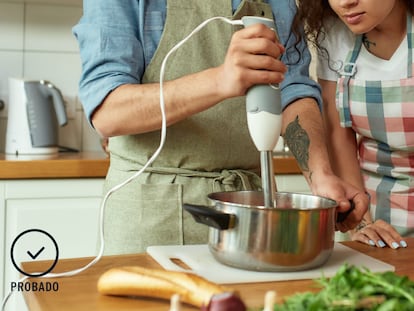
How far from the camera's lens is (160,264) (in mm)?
908

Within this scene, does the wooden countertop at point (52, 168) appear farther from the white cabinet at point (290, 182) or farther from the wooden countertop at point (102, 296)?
the wooden countertop at point (102, 296)

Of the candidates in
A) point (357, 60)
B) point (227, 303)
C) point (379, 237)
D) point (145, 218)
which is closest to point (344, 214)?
point (379, 237)

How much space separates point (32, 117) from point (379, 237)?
1390mm

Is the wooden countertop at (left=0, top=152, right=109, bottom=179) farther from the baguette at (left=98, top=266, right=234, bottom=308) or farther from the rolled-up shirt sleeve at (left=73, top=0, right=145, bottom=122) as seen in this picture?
the baguette at (left=98, top=266, right=234, bottom=308)

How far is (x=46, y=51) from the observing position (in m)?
2.38

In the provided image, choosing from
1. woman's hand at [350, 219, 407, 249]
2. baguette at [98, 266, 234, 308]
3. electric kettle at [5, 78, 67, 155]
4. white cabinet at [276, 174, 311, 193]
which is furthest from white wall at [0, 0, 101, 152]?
baguette at [98, 266, 234, 308]

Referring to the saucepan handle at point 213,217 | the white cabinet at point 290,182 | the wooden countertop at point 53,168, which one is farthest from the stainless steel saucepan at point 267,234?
the white cabinet at point 290,182

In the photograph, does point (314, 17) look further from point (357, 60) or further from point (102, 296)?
point (102, 296)

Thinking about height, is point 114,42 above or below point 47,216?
above

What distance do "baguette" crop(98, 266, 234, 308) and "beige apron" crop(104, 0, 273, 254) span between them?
1.24 feet

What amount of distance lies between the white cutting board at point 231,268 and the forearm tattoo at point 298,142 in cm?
22

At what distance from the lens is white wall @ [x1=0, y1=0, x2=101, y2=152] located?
2338 millimetres

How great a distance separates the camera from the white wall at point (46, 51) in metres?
2.34

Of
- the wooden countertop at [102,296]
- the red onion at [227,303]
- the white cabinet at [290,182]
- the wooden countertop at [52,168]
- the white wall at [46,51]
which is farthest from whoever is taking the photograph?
the white wall at [46,51]
